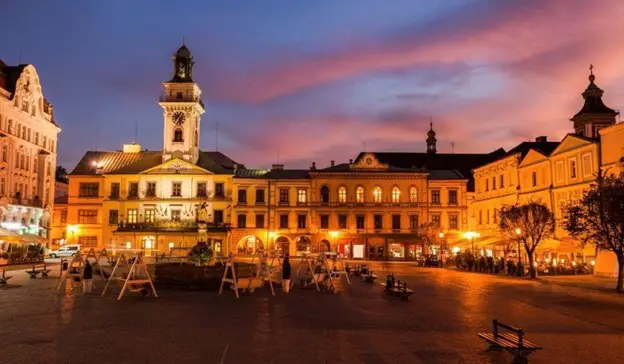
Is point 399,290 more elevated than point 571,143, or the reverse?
point 571,143

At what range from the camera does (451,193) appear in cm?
7288

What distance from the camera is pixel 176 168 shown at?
73.4 m

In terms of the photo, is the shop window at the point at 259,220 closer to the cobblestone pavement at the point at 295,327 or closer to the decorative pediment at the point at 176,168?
the decorative pediment at the point at 176,168

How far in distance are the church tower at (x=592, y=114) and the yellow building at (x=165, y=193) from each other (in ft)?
137

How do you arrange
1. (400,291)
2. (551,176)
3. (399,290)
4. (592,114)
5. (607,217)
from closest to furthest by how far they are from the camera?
(400,291), (399,290), (607,217), (551,176), (592,114)

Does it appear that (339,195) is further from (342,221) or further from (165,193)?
(165,193)

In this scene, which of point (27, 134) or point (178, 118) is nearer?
point (27, 134)

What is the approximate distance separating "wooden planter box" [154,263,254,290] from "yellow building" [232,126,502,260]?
4349 centimetres

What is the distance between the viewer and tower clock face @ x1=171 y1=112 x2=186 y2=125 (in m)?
75.8

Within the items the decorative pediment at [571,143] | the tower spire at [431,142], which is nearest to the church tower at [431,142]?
the tower spire at [431,142]

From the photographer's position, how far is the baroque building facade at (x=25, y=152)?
186 ft

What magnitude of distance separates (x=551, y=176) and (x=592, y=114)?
658 inches

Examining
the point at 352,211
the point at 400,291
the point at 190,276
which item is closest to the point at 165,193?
the point at 352,211

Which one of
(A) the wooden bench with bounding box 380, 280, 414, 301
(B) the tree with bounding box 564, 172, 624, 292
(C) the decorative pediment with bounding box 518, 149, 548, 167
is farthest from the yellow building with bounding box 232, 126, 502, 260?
(A) the wooden bench with bounding box 380, 280, 414, 301
